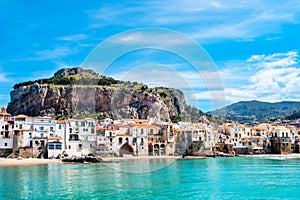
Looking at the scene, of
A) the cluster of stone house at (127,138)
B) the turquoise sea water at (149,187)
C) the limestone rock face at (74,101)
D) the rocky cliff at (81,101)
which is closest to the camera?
the turquoise sea water at (149,187)

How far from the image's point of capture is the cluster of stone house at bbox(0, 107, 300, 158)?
51.2m

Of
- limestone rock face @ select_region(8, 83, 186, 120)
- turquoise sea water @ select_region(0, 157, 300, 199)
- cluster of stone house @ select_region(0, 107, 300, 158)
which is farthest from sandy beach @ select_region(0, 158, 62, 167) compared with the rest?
limestone rock face @ select_region(8, 83, 186, 120)

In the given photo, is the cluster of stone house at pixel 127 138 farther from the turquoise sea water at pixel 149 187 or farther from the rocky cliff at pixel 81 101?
the rocky cliff at pixel 81 101

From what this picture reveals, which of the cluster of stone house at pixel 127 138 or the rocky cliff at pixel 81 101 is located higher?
the rocky cliff at pixel 81 101

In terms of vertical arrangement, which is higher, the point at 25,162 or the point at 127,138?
the point at 127,138

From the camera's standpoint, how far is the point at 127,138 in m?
60.7

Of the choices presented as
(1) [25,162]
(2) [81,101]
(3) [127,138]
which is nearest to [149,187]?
(1) [25,162]

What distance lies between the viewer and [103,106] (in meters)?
101

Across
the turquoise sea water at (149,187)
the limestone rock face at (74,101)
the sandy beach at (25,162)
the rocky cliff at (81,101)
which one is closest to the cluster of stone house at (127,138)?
the sandy beach at (25,162)

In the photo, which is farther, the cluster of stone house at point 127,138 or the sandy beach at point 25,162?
the cluster of stone house at point 127,138

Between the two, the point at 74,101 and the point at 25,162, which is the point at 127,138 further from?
the point at 74,101

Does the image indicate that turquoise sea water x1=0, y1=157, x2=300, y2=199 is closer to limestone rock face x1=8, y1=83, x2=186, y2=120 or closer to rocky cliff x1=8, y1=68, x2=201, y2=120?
rocky cliff x1=8, y1=68, x2=201, y2=120

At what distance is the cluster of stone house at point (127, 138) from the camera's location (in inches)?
Answer: 2015

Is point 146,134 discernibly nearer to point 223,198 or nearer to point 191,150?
point 191,150
